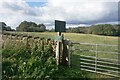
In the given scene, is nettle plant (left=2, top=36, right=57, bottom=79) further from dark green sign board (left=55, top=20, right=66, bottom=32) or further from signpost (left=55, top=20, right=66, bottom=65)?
dark green sign board (left=55, top=20, right=66, bottom=32)

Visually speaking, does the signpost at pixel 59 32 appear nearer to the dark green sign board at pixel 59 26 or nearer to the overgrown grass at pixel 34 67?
the dark green sign board at pixel 59 26

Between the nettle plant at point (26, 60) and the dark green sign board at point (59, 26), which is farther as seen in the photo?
the dark green sign board at point (59, 26)

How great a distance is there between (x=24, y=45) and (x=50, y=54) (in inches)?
91.5

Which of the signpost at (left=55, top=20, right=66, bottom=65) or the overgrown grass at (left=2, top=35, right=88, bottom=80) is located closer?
the overgrown grass at (left=2, top=35, right=88, bottom=80)

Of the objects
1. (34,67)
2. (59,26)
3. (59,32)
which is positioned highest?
(59,26)

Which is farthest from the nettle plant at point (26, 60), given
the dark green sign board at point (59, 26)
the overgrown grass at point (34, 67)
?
the dark green sign board at point (59, 26)

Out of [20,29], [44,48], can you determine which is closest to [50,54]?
[44,48]

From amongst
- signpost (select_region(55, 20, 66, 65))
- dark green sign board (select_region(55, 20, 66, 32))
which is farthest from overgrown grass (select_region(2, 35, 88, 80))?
dark green sign board (select_region(55, 20, 66, 32))

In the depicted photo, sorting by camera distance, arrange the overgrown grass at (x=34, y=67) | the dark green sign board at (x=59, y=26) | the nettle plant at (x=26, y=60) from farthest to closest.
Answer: the dark green sign board at (x=59, y=26), the nettle plant at (x=26, y=60), the overgrown grass at (x=34, y=67)

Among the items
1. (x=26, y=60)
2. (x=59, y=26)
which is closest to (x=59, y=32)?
(x=59, y=26)

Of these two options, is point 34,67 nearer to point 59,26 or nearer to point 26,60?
point 26,60

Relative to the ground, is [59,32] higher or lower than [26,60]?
higher

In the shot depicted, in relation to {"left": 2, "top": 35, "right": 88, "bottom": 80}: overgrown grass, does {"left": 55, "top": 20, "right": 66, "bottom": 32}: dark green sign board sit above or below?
above

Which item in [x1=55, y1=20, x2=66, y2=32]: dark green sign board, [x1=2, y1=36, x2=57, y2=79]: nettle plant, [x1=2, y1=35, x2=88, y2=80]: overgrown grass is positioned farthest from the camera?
[x1=55, y1=20, x2=66, y2=32]: dark green sign board
